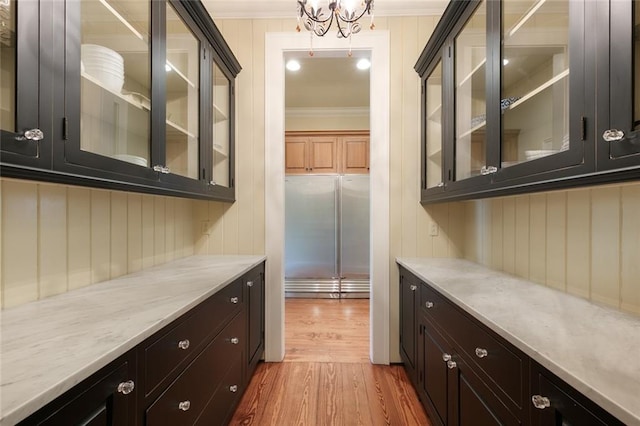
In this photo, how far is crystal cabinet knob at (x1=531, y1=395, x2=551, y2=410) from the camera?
0.72 m

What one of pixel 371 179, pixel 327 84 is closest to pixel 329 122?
pixel 327 84

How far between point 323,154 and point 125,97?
3168 millimetres

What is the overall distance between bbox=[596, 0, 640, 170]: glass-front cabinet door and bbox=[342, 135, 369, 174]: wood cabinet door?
341 centimetres

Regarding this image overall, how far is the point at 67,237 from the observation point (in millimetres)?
1237

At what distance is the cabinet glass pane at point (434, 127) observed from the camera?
2.04 metres

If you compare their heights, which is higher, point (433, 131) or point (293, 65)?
point (293, 65)

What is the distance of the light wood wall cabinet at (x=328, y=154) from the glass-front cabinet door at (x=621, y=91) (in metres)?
3.43

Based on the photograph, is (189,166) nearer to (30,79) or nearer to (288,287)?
(30,79)

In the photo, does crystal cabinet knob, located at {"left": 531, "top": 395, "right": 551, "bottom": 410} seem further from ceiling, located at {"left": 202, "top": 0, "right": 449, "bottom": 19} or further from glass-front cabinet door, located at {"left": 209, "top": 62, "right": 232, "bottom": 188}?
ceiling, located at {"left": 202, "top": 0, "right": 449, "bottom": 19}

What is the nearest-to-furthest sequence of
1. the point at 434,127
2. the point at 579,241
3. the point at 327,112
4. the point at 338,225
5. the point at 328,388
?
the point at 579,241 → the point at 328,388 → the point at 434,127 → the point at 338,225 → the point at 327,112

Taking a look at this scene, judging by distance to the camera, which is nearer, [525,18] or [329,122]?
[525,18]

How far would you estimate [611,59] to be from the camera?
2.60 feet

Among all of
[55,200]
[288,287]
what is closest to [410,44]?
[55,200]

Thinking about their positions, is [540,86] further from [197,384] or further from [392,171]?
[197,384]
